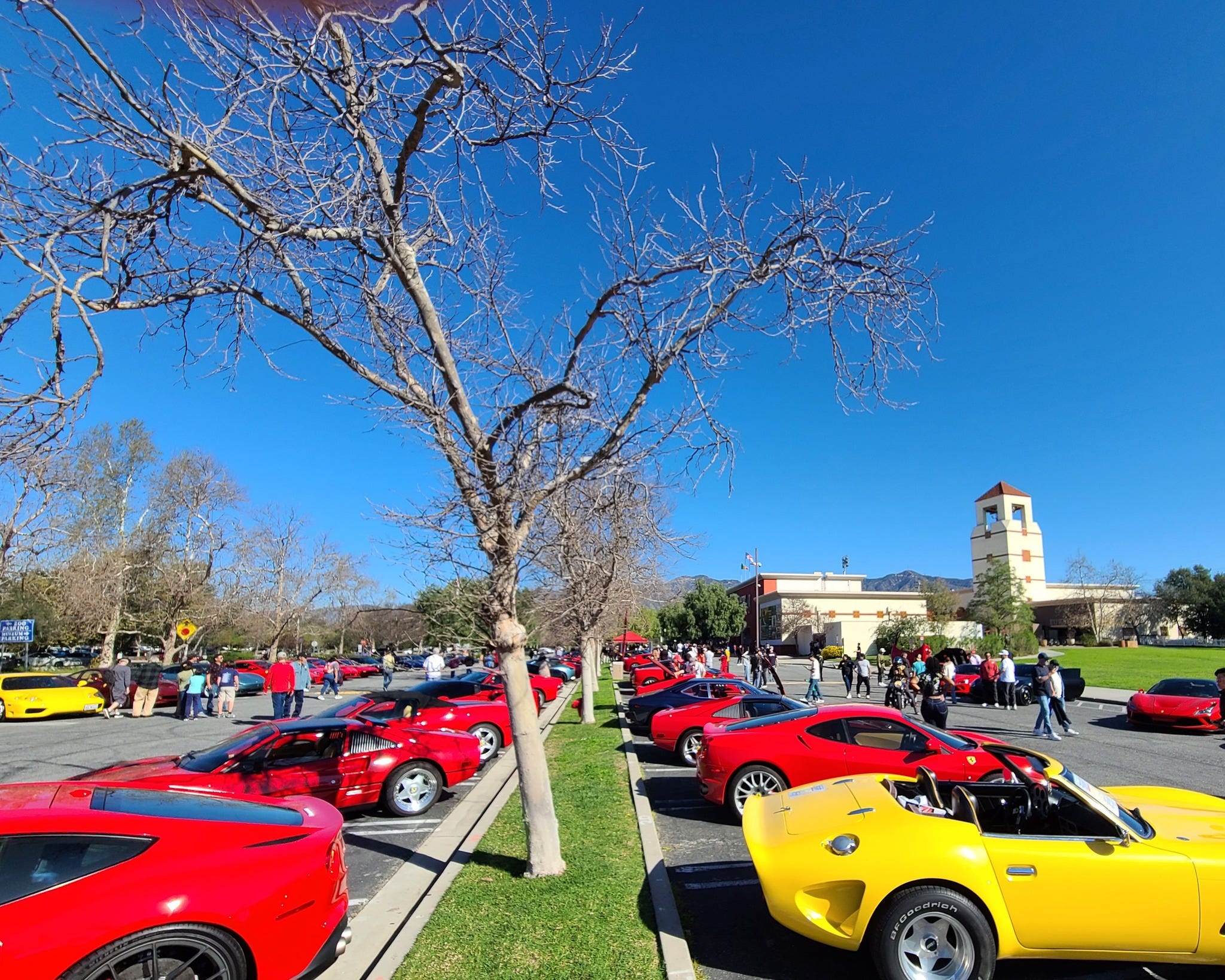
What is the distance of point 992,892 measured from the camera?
4.19 metres

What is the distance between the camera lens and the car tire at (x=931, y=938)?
409 cm

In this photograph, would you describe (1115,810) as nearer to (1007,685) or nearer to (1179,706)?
(1179,706)

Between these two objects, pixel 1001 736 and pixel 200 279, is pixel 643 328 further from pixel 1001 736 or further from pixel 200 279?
pixel 1001 736

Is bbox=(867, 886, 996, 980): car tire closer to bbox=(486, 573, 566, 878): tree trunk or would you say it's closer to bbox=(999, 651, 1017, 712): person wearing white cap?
bbox=(486, 573, 566, 878): tree trunk

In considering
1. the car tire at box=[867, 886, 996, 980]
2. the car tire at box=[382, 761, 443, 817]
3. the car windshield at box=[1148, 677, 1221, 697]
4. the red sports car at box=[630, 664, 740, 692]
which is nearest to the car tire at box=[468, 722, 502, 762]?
the car tire at box=[382, 761, 443, 817]

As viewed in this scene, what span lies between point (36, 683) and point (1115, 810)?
25.3 metres

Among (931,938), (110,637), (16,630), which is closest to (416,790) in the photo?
(931,938)

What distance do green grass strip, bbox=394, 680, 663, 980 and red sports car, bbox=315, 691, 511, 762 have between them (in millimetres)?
4927

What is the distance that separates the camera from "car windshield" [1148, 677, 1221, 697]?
1752 cm

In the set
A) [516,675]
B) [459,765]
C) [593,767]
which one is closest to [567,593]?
[593,767]

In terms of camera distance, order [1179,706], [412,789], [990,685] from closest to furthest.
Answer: [412,789], [1179,706], [990,685]

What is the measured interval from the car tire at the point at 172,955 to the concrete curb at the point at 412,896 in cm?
93

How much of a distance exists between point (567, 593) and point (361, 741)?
12.7m

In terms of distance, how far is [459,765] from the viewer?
9.53m
